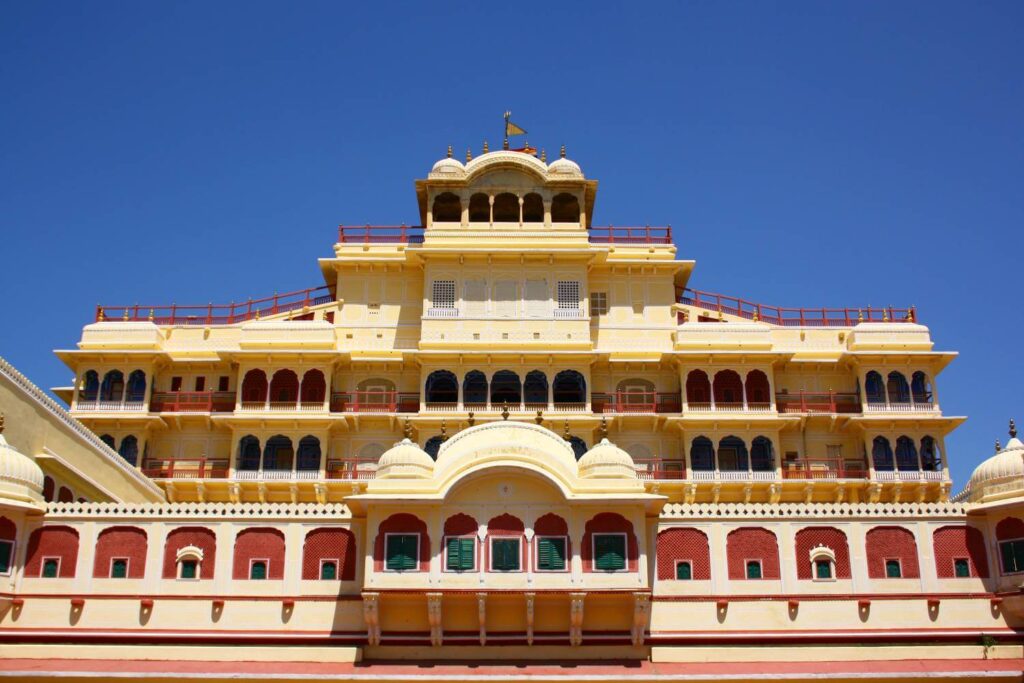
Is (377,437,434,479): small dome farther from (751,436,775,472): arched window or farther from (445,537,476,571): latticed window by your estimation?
(751,436,775,472): arched window

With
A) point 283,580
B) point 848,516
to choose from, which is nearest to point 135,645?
point 283,580

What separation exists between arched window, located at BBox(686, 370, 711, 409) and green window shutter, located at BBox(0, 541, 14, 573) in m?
25.5

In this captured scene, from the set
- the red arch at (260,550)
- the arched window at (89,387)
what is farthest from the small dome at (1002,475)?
the arched window at (89,387)

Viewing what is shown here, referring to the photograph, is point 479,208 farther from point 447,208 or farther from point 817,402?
point 817,402

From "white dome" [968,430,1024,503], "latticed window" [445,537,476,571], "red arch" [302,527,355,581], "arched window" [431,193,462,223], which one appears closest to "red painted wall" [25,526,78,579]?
"red arch" [302,527,355,581]

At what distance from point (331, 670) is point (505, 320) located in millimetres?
19468

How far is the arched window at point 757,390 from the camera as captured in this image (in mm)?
44188

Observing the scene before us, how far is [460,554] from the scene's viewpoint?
29031 millimetres

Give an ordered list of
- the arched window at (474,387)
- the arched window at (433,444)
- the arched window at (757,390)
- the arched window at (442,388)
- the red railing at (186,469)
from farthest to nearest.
A: the arched window at (757,390) < the arched window at (442,388) < the arched window at (474,387) < the red railing at (186,469) < the arched window at (433,444)

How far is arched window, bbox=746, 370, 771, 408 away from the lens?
4419 cm

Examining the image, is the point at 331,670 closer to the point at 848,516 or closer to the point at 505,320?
the point at 848,516

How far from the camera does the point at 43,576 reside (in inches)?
1156

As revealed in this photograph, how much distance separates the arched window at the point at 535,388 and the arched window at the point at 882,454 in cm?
1313

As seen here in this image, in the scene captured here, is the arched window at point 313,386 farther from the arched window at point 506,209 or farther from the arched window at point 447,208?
the arched window at point 506,209
